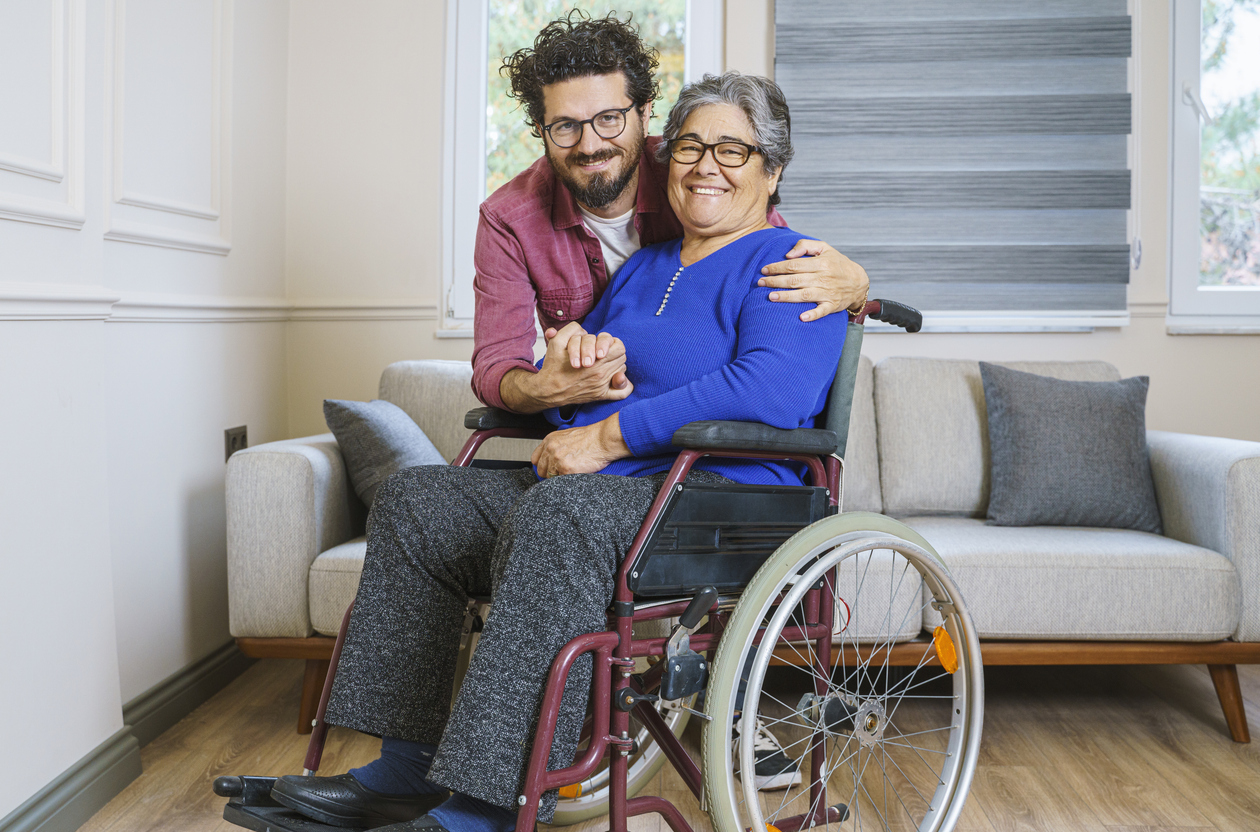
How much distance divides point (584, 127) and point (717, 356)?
1.47 ft

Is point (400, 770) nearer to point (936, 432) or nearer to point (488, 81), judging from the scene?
point (936, 432)

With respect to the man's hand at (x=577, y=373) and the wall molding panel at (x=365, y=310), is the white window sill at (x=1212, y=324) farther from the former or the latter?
the wall molding panel at (x=365, y=310)

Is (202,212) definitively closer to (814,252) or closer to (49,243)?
(49,243)

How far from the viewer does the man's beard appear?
154 cm

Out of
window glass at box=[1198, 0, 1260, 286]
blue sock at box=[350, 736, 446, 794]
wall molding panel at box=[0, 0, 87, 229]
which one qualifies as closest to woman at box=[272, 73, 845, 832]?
blue sock at box=[350, 736, 446, 794]

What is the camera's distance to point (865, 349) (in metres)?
2.83

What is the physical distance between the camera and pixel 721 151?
4.81 ft

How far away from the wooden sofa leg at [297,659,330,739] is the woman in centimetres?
81

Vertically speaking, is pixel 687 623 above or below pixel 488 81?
below

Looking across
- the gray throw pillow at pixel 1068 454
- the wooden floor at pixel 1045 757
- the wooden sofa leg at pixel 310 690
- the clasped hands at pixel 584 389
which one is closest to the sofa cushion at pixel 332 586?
the wooden sofa leg at pixel 310 690

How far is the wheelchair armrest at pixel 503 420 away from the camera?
159 centimetres

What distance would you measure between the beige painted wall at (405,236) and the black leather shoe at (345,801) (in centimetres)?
177

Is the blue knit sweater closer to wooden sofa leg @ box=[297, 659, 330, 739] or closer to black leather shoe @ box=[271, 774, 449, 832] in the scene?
black leather shoe @ box=[271, 774, 449, 832]

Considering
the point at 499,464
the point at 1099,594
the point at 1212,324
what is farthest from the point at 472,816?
the point at 1212,324
